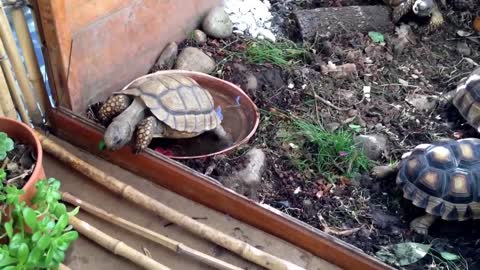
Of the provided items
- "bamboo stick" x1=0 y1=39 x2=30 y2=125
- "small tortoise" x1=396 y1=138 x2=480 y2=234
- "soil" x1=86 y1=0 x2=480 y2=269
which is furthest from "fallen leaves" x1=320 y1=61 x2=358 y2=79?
"bamboo stick" x1=0 y1=39 x2=30 y2=125

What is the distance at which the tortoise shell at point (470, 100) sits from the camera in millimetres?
3428

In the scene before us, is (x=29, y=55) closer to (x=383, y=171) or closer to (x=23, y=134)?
(x=23, y=134)

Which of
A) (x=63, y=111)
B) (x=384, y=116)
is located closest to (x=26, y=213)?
(x=63, y=111)

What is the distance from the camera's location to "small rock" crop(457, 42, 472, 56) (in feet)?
13.6

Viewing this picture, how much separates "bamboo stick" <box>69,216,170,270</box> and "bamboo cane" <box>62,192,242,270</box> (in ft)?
0.31

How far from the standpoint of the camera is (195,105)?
9.56ft

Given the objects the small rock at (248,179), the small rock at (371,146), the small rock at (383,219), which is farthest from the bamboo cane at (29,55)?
the small rock at (383,219)

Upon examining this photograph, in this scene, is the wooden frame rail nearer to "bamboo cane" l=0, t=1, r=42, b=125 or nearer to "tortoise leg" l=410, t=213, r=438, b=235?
"bamboo cane" l=0, t=1, r=42, b=125

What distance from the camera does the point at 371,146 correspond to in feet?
10.5

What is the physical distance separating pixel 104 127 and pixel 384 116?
5.85ft

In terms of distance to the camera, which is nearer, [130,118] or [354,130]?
[130,118]

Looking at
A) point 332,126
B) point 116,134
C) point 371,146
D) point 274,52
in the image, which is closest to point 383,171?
point 371,146

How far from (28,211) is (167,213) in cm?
87

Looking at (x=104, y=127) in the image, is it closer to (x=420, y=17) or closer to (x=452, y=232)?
(x=452, y=232)
